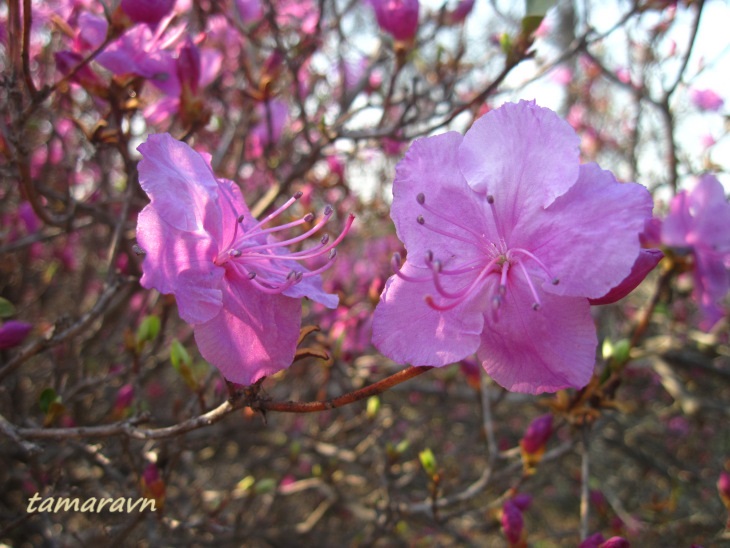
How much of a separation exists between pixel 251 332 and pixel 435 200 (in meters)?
0.39

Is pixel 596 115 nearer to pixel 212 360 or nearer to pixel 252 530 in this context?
pixel 252 530

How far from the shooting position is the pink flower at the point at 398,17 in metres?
1.74

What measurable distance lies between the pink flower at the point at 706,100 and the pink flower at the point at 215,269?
4510mm

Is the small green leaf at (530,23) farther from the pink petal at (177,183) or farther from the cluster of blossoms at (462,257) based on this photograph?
the pink petal at (177,183)

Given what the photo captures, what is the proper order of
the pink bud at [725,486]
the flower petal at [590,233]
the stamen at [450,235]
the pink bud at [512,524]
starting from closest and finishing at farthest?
the flower petal at [590,233] < the stamen at [450,235] < the pink bud at [512,524] < the pink bud at [725,486]

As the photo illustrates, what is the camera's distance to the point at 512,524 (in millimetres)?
1398

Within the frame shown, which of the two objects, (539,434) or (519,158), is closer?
(519,158)

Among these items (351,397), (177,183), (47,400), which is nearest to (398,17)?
(177,183)

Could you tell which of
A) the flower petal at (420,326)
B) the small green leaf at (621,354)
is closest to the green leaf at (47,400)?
the flower petal at (420,326)

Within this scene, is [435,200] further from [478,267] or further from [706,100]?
[706,100]

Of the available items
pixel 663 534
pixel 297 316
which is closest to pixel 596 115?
pixel 663 534

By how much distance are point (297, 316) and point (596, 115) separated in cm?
522

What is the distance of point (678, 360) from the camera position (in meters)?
2.90

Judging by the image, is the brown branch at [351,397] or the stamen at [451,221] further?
the stamen at [451,221]
